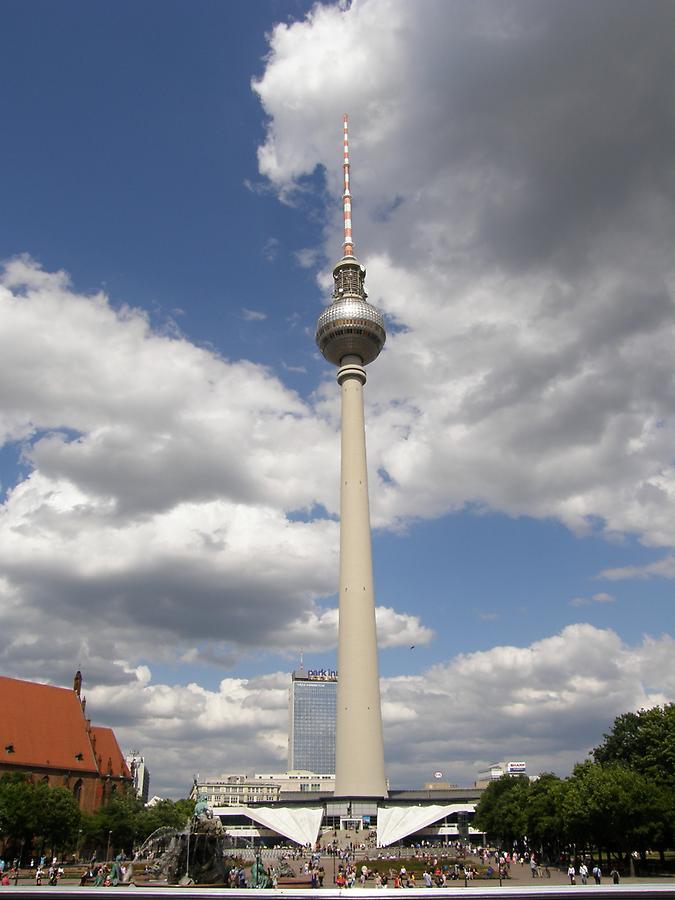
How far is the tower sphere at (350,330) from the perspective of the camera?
118250 mm

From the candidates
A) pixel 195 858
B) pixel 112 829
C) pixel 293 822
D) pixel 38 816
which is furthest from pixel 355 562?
pixel 195 858

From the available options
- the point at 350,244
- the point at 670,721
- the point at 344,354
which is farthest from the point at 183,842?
the point at 350,244

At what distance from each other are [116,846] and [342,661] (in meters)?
36.2

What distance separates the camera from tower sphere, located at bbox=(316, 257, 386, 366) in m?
118

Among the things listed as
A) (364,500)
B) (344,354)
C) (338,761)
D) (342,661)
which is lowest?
(338,761)

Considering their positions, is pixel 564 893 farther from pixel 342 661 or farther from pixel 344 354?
pixel 344 354

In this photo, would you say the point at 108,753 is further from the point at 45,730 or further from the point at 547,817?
the point at 547,817

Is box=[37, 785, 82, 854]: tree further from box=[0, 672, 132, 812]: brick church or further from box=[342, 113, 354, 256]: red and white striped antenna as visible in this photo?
box=[342, 113, 354, 256]: red and white striped antenna

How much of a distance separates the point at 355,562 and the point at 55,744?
50925 millimetres

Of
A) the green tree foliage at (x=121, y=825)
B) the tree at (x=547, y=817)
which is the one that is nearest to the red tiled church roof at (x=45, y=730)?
the green tree foliage at (x=121, y=825)

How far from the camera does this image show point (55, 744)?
11056cm

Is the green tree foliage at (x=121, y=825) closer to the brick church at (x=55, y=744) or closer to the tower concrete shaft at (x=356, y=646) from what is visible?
the brick church at (x=55, y=744)

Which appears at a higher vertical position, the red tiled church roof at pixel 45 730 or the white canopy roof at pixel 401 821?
the red tiled church roof at pixel 45 730

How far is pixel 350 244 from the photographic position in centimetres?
13062
